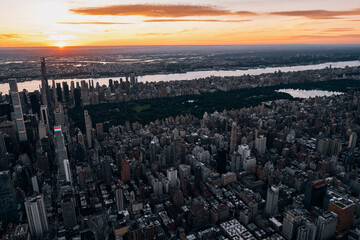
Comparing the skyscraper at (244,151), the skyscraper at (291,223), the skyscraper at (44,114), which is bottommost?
the skyscraper at (291,223)

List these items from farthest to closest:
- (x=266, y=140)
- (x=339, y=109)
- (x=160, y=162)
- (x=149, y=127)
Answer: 1. (x=339, y=109)
2. (x=149, y=127)
3. (x=266, y=140)
4. (x=160, y=162)

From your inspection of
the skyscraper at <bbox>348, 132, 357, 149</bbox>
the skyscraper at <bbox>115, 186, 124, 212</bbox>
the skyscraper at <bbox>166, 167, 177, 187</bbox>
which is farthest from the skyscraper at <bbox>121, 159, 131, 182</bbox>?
the skyscraper at <bbox>348, 132, 357, 149</bbox>

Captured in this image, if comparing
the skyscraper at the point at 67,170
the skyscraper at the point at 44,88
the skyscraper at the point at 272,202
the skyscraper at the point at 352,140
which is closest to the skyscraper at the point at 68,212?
the skyscraper at the point at 67,170

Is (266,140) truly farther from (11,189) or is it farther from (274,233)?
(11,189)

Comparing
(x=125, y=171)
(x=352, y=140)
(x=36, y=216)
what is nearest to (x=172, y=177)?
(x=125, y=171)

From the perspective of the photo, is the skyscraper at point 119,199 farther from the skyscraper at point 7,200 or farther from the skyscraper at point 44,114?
the skyscraper at point 44,114

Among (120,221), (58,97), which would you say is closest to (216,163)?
(120,221)
